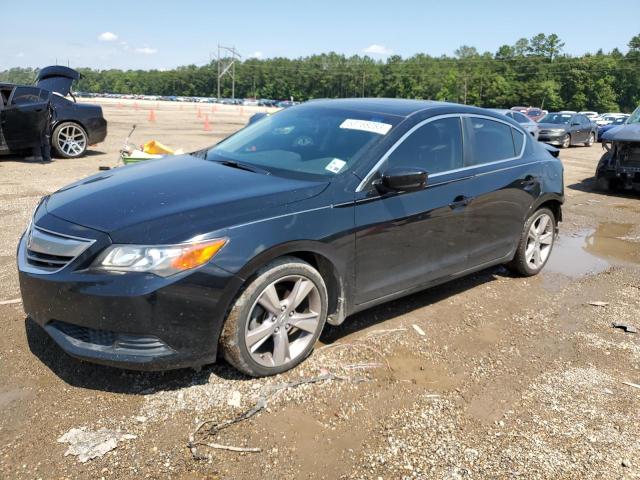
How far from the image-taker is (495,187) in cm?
451

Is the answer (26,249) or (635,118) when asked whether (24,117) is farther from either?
(635,118)

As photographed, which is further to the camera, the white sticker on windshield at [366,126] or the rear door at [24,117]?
the rear door at [24,117]

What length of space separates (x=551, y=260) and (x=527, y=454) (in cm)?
394

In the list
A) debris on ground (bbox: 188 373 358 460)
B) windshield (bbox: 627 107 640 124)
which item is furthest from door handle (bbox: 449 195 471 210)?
windshield (bbox: 627 107 640 124)

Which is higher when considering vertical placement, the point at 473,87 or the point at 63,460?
the point at 473,87

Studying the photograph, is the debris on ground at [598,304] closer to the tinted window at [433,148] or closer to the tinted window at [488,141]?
the tinted window at [488,141]

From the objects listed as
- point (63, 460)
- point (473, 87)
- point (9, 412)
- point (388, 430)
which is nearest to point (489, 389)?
point (388, 430)

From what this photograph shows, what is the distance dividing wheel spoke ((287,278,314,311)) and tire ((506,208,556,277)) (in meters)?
2.74

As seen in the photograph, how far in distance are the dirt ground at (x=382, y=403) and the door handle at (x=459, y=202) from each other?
36.6 inches

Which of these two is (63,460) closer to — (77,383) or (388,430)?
(77,383)

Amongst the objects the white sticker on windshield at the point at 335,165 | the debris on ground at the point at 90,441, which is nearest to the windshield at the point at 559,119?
the white sticker on windshield at the point at 335,165

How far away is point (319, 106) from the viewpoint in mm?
4434

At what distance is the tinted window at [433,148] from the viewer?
3768mm

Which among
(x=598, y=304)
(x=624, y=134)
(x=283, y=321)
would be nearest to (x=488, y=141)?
(x=598, y=304)
